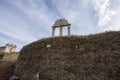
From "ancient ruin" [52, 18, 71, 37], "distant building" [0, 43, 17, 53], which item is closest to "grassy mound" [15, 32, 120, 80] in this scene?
"ancient ruin" [52, 18, 71, 37]

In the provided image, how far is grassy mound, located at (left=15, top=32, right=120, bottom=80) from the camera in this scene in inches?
351

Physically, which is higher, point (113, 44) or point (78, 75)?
point (113, 44)

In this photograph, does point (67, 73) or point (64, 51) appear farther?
point (64, 51)

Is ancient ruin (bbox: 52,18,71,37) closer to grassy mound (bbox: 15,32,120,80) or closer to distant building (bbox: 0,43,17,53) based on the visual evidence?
grassy mound (bbox: 15,32,120,80)

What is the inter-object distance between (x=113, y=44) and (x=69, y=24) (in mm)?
5443

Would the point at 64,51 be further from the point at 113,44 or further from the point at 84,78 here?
the point at 113,44

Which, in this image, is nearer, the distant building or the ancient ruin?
the ancient ruin

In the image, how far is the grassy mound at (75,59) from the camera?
29.2 ft

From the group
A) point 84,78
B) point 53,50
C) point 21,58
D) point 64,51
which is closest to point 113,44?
point 84,78

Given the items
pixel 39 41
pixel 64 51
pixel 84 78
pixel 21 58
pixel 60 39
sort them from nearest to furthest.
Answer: pixel 84 78, pixel 64 51, pixel 60 39, pixel 39 41, pixel 21 58

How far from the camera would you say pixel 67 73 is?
9.95 metres

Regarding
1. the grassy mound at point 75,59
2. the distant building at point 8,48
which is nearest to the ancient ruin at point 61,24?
the grassy mound at point 75,59

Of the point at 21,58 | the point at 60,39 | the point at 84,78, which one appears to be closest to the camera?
the point at 84,78

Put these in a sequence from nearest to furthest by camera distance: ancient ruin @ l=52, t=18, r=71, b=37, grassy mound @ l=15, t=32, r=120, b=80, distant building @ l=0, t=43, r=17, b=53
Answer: grassy mound @ l=15, t=32, r=120, b=80 < ancient ruin @ l=52, t=18, r=71, b=37 < distant building @ l=0, t=43, r=17, b=53
